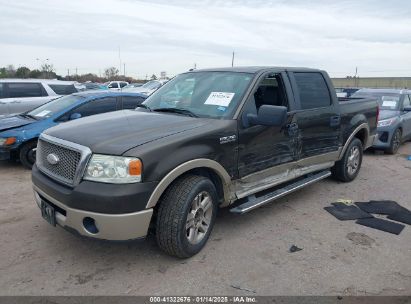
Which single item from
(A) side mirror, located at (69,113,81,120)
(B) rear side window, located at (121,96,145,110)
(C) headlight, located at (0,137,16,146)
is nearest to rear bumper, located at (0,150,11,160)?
(C) headlight, located at (0,137,16,146)

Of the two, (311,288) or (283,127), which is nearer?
(311,288)

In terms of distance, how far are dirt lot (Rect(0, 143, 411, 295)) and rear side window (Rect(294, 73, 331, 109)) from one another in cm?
149

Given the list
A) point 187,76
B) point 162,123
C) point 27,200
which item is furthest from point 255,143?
point 27,200

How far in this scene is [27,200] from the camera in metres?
5.01

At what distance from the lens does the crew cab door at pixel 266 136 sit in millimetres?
3896

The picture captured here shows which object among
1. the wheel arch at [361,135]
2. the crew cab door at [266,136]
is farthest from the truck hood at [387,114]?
the crew cab door at [266,136]

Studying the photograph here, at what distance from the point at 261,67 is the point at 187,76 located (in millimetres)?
986

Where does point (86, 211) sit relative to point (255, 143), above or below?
below

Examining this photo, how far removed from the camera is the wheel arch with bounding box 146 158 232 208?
10.1 ft

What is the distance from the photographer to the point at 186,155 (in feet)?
10.7

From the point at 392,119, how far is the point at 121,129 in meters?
7.42

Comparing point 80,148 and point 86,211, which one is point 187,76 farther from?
point 86,211

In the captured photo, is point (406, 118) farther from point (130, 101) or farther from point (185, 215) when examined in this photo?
point (185, 215)

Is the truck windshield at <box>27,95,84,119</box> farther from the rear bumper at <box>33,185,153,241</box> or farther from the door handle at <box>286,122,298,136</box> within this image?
the door handle at <box>286,122,298,136</box>
